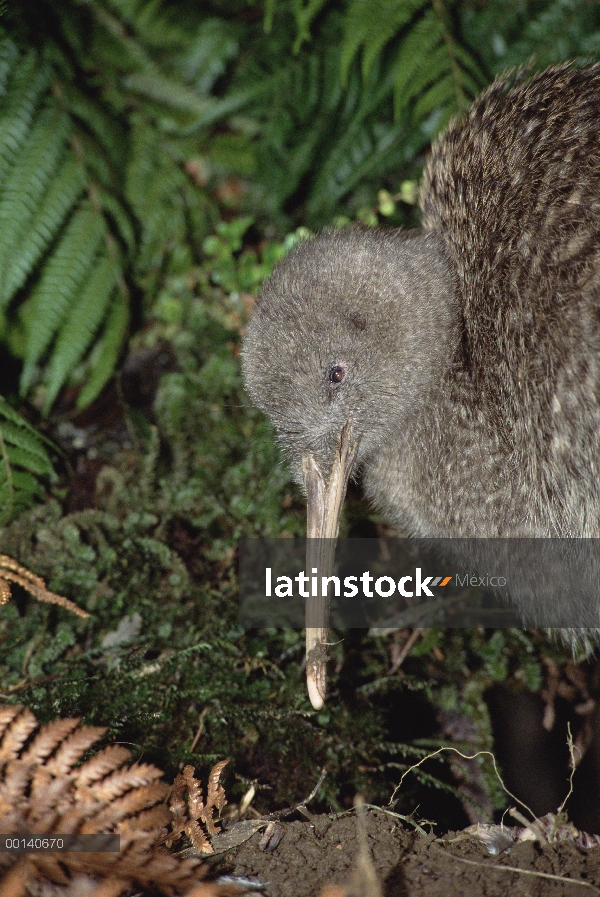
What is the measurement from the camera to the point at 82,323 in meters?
3.56

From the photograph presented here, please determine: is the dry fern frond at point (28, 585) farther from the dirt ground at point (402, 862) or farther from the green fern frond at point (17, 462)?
the dirt ground at point (402, 862)

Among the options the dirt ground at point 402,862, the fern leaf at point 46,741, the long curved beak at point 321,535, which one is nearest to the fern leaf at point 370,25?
the long curved beak at point 321,535

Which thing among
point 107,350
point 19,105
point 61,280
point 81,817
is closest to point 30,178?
point 19,105

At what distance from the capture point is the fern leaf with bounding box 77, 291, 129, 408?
11.8 feet

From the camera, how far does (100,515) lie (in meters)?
3.26

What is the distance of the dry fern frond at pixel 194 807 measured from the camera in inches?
83.9

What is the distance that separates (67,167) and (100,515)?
1.70 m

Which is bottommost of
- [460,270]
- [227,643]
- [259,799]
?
[259,799]

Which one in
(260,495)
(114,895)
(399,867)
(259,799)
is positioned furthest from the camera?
(260,495)

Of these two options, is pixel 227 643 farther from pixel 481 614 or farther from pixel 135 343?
pixel 135 343

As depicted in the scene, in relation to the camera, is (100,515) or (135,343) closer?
(100,515)

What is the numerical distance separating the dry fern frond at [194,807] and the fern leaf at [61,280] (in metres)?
2.00

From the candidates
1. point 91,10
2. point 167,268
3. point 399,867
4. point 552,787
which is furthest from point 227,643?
point 91,10

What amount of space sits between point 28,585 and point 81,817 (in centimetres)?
107
